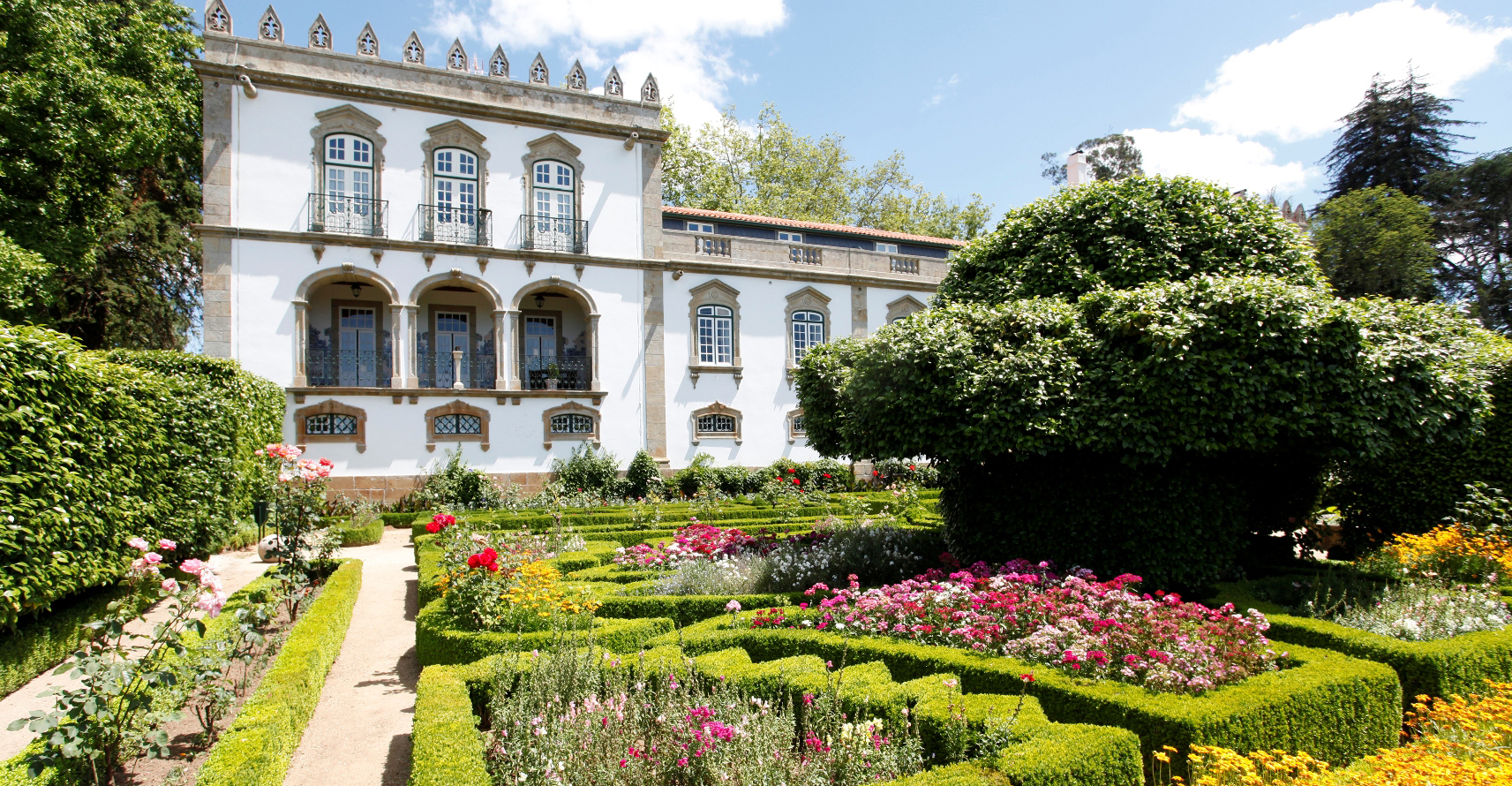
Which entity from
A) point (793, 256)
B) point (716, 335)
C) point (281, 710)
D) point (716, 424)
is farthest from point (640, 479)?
point (281, 710)

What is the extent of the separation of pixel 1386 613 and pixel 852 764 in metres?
5.83

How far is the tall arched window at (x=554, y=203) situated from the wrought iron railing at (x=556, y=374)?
3471 mm

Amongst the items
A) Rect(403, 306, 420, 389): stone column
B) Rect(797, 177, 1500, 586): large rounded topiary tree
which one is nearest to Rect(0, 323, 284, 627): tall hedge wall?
Rect(797, 177, 1500, 586): large rounded topiary tree

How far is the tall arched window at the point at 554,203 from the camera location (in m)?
21.3

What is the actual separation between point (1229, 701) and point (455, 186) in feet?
68.8

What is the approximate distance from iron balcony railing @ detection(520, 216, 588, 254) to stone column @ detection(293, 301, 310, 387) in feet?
18.8

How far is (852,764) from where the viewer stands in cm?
405

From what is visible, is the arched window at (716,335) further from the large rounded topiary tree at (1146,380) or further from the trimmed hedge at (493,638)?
the trimmed hedge at (493,638)

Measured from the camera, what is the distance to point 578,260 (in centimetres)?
2128

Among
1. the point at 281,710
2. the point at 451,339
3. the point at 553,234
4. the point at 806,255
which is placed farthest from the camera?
the point at 806,255

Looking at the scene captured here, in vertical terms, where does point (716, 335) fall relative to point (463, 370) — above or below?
above

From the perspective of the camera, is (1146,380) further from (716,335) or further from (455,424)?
(455,424)

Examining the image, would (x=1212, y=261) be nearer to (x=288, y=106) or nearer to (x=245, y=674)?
(x=245, y=674)

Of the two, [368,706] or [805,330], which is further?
[805,330]
